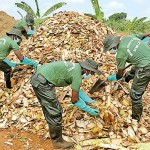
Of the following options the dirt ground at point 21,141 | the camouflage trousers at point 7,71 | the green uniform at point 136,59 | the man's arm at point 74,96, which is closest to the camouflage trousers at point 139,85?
the green uniform at point 136,59

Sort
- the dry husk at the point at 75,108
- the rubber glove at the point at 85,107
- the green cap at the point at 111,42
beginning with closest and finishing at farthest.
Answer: the rubber glove at the point at 85,107
the green cap at the point at 111,42
the dry husk at the point at 75,108

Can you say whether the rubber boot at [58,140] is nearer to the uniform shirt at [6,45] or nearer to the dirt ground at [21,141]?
the dirt ground at [21,141]

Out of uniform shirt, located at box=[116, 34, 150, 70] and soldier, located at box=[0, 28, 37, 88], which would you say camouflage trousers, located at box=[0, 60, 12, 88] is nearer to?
soldier, located at box=[0, 28, 37, 88]

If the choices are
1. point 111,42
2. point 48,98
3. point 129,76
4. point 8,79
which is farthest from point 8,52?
point 129,76

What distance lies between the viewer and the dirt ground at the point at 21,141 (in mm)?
5750

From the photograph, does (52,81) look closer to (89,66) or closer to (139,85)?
(89,66)

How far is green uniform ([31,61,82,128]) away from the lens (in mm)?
5156

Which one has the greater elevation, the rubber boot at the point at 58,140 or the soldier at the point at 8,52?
the soldier at the point at 8,52

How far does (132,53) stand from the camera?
19.2 ft

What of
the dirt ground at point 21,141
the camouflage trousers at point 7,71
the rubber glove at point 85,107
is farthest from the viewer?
the camouflage trousers at point 7,71

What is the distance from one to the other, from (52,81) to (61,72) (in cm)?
25

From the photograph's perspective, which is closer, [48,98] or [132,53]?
[48,98]

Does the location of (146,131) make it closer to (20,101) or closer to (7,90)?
(20,101)

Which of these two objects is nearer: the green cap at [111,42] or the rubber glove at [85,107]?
the rubber glove at [85,107]
